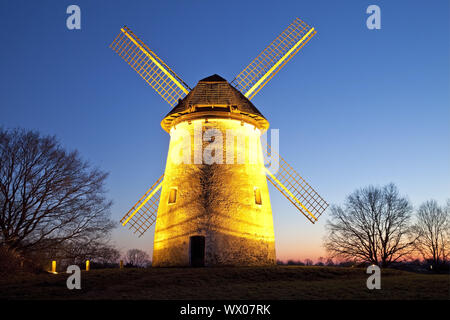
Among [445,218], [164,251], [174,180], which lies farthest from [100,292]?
[445,218]

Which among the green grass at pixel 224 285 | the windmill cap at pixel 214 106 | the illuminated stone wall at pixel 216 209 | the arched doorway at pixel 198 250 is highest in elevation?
the windmill cap at pixel 214 106

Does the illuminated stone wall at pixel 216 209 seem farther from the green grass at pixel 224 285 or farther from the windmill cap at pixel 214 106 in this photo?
the green grass at pixel 224 285

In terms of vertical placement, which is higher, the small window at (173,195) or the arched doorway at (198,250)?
the small window at (173,195)

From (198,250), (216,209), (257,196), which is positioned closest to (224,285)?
(216,209)

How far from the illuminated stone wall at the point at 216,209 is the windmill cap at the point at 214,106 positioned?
1.10 feet

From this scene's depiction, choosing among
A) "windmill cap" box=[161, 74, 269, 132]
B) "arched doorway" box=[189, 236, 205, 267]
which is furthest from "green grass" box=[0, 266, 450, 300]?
"windmill cap" box=[161, 74, 269, 132]

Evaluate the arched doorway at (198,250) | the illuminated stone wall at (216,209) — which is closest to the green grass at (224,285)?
the illuminated stone wall at (216,209)

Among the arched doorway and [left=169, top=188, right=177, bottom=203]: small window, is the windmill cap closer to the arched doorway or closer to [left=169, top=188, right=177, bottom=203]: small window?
[left=169, top=188, right=177, bottom=203]: small window

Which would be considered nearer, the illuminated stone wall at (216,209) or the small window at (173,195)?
the illuminated stone wall at (216,209)

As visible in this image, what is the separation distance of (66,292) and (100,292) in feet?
3.28

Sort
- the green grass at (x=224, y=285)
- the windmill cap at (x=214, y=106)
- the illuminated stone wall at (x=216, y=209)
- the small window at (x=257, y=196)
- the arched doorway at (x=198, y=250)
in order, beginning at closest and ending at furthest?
the green grass at (x=224, y=285) → the illuminated stone wall at (x=216, y=209) → the windmill cap at (x=214, y=106) → the small window at (x=257, y=196) → the arched doorway at (x=198, y=250)

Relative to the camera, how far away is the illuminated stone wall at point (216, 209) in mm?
17312

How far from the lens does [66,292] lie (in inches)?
469
